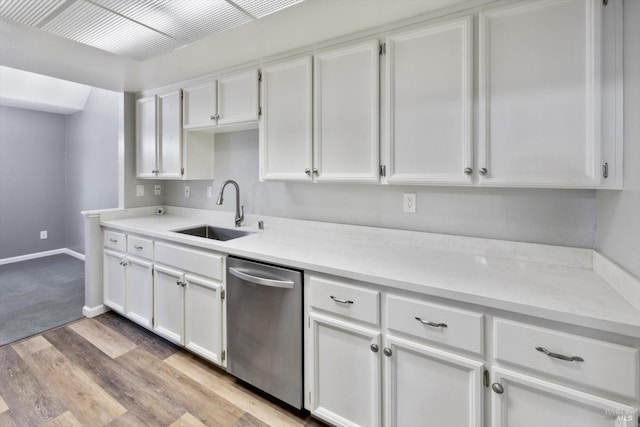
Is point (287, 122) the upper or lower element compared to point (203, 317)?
upper

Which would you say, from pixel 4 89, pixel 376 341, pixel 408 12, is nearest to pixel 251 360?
pixel 376 341

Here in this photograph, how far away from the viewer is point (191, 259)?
212 centimetres

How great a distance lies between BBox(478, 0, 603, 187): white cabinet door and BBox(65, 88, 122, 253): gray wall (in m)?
4.22

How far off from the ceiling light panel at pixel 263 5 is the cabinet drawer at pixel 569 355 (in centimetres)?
170

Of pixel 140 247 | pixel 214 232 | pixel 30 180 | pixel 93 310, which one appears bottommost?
pixel 93 310

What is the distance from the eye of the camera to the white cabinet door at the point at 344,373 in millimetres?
1441

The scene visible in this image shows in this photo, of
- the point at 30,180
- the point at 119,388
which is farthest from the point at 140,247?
the point at 30,180

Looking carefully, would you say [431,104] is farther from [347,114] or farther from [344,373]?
[344,373]

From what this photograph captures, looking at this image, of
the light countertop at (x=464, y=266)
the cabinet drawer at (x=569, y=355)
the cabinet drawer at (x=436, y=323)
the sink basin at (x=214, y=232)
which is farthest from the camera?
the sink basin at (x=214, y=232)

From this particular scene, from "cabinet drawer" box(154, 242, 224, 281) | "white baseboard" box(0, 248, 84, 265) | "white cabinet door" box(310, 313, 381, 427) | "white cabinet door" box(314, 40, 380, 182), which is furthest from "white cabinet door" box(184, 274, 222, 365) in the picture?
"white baseboard" box(0, 248, 84, 265)

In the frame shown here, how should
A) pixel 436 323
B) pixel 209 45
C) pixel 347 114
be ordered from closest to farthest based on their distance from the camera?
1. pixel 436 323
2. pixel 347 114
3. pixel 209 45

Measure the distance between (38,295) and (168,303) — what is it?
223cm

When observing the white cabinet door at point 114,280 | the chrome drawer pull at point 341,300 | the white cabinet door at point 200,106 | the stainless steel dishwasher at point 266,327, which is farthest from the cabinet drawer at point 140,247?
the chrome drawer pull at point 341,300

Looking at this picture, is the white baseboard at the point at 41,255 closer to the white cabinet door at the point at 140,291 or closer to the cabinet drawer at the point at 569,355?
the white cabinet door at the point at 140,291
